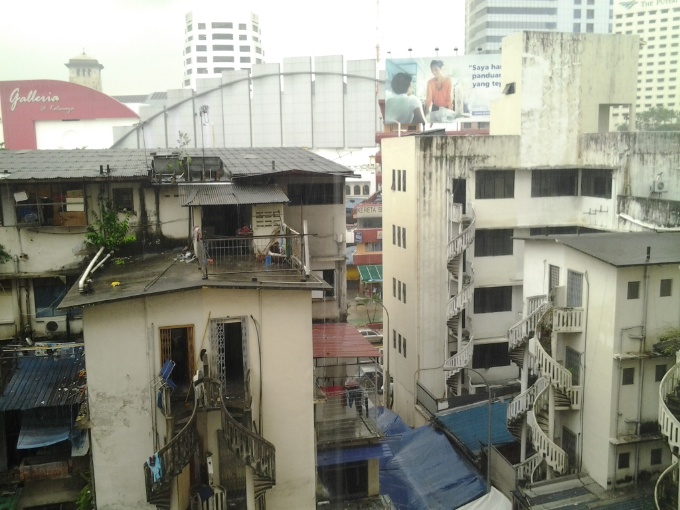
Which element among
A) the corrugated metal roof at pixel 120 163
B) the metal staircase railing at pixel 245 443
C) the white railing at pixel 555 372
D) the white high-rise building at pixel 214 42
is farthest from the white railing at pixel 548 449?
the white high-rise building at pixel 214 42

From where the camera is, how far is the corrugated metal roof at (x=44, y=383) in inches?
408

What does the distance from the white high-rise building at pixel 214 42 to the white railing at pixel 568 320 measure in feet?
260

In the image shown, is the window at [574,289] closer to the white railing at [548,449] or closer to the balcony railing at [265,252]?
the white railing at [548,449]

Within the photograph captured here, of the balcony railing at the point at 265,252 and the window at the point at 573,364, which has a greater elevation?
the balcony railing at the point at 265,252

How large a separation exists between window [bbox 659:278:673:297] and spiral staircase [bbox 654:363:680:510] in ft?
5.72

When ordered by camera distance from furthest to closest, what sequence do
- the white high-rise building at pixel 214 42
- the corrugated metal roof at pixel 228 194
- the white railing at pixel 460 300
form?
the white high-rise building at pixel 214 42, the white railing at pixel 460 300, the corrugated metal roof at pixel 228 194

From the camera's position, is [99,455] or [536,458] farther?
[536,458]

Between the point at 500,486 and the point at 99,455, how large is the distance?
9299 mm

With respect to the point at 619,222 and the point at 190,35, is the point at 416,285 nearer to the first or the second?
the point at 619,222

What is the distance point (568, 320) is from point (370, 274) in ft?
82.3

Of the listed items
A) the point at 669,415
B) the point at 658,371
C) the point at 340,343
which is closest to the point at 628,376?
the point at 658,371

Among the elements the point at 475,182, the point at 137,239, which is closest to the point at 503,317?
the point at 475,182

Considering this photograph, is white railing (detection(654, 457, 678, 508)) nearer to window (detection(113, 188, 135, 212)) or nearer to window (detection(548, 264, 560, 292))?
window (detection(548, 264, 560, 292))

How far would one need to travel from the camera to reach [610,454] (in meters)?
12.6
